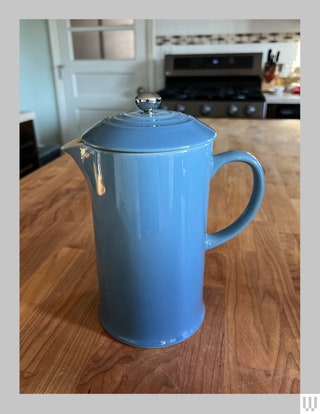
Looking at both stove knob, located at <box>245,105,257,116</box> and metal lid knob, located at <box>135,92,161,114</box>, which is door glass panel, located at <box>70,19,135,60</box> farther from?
metal lid knob, located at <box>135,92,161,114</box>

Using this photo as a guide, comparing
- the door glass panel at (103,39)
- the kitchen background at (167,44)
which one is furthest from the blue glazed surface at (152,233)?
the door glass panel at (103,39)

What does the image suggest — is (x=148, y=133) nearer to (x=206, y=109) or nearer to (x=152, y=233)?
(x=152, y=233)

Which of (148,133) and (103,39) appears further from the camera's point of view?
(103,39)

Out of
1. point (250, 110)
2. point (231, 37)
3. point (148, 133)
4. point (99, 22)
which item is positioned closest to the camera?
point (148, 133)

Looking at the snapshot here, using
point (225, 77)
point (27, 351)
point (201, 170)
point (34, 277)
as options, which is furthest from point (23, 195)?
→ point (225, 77)

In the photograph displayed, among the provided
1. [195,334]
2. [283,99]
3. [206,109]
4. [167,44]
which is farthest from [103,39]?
[195,334]

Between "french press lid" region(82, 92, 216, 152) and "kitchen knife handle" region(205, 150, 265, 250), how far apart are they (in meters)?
0.04

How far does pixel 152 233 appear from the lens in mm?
390

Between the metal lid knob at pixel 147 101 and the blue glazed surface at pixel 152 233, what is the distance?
8cm

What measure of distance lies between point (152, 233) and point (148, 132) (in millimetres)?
111

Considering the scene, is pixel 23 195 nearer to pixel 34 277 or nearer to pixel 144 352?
pixel 34 277

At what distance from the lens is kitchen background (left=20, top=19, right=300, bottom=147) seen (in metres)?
3.02

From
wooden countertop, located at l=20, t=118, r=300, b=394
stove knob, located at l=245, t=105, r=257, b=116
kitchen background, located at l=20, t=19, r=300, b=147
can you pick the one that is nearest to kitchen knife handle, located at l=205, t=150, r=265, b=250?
wooden countertop, located at l=20, t=118, r=300, b=394

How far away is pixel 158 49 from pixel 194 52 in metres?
0.34
